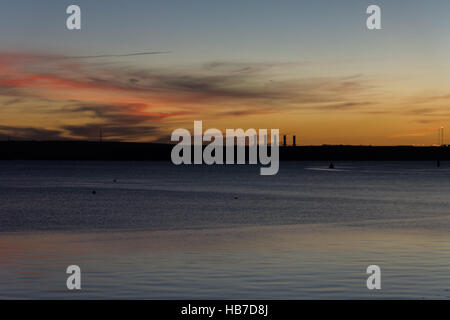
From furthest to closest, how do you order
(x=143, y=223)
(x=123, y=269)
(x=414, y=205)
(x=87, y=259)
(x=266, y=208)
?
(x=414, y=205) → (x=266, y=208) → (x=143, y=223) → (x=87, y=259) → (x=123, y=269)

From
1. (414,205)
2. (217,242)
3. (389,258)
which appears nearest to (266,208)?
(414,205)

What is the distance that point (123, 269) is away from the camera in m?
27.2

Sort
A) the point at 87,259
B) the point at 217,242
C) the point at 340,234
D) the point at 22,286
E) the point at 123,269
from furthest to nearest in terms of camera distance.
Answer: the point at 340,234 → the point at 217,242 → the point at 87,259 → the point at 123,269 → the point at 22,286

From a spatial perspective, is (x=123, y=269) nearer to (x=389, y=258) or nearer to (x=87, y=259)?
(x=87, y=259)

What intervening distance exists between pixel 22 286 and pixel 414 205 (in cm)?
5952

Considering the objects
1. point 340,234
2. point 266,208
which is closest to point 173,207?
point 266,208

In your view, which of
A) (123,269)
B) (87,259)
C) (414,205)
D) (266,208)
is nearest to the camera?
(123,269)

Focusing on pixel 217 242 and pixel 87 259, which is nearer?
pixel 87 259
